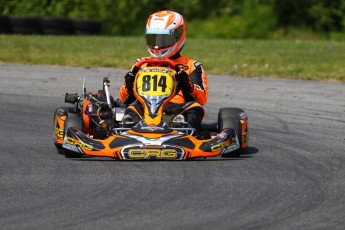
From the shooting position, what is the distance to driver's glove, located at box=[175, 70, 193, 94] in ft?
25.8

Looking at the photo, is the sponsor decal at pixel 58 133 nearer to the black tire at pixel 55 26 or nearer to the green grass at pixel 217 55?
the green grass at pixel 217 55

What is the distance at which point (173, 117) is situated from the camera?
25.6 feet

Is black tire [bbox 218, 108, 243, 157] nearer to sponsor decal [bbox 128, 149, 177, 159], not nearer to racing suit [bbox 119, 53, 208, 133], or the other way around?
racing suit [bbox 119, 53, 208, 133]

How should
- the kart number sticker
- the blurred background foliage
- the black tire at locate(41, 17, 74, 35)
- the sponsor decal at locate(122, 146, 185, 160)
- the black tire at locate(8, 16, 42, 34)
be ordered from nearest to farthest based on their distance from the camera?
the sponsor decal at locate(122, 146, 185, 160)
the kart number sticker
the black tire at locate(8, 16, 42, 34)
the black tire at locate(41, 17, 74, 35)
the blurred background foliage

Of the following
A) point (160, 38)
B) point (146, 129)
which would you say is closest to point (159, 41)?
point (160, 38)

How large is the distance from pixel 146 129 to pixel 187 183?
1137 millimetres

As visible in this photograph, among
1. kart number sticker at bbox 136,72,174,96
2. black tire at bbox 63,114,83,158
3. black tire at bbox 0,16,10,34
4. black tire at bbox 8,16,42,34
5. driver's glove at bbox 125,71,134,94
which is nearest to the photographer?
black tire at bbox 63,114,83,158

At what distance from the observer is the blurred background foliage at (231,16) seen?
27.3 meters

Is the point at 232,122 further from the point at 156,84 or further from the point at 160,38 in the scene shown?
the point at 160,38

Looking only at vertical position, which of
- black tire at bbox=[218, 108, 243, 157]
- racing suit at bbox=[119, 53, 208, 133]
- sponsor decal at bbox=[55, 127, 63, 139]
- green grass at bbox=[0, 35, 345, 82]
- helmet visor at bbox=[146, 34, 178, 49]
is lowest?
green grass at bbox=[0, 35, 345, 82]

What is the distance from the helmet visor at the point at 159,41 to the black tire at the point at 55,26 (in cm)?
1448

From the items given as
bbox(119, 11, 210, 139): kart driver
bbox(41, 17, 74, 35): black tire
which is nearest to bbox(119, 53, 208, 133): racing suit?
bbox(119, 11, 210, 139): kart driver

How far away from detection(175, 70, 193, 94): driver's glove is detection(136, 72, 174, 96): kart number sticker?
7cm

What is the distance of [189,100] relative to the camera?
809 centimetres
